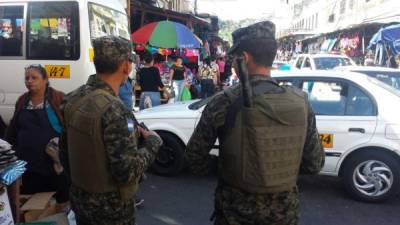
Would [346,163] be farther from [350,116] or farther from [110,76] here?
[110,76]

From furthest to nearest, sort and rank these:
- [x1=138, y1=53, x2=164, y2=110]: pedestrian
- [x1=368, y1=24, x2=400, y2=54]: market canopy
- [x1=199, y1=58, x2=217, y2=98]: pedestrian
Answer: [x1=368, y1=24, x2=400, y2=54]: market canopy → [x1=199, y1=58, x2=217, y2=98]: pedestrian → [x1=138, y1=53, x2=164, y2=110]: pedestrian

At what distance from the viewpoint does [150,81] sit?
299 inches

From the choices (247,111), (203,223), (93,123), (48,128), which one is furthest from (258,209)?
(203,223)

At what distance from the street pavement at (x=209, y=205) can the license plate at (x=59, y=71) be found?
7.24 feet

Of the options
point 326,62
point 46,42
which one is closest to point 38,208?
point 46,42

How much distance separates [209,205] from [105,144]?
299cm

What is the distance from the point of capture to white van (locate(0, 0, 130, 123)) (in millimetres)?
6730

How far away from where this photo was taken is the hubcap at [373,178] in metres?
5.00

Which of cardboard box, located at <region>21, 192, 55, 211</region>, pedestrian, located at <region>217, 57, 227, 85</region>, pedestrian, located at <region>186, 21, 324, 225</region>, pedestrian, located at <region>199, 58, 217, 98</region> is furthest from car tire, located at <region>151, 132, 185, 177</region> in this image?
pedestrian, located at <region>217, 57, 227, 85</region>

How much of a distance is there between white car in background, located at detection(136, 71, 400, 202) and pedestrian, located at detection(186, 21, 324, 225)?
3168 millimetres

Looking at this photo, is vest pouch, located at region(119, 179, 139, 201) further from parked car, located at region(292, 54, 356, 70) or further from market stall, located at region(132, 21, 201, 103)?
parked car, located at region(292, 54, 356, 70)

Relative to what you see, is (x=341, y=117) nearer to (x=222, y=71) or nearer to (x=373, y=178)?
(x=373, y=178)

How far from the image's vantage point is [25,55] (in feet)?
22.4

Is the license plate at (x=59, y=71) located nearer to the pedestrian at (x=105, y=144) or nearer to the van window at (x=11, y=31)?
the van window at (x=11, y=31)
